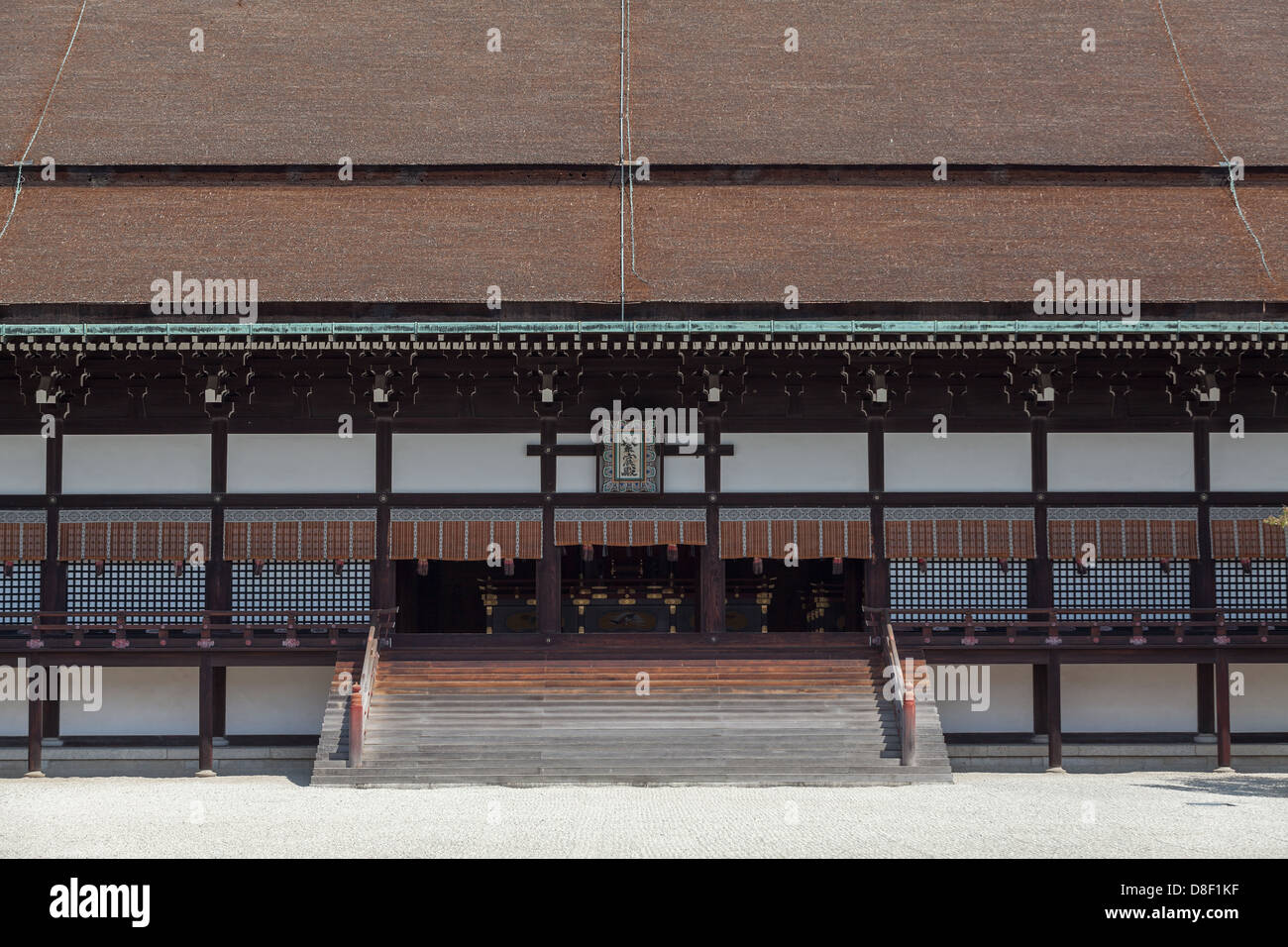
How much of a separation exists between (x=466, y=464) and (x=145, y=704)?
17.4ft

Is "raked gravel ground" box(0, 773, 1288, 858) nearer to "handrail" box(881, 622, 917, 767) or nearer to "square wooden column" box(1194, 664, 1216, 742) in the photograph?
"handrail" box(881, 622, 917, 767)

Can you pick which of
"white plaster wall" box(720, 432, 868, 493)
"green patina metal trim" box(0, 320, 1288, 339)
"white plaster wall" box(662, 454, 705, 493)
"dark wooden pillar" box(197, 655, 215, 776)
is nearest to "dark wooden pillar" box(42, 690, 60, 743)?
"dark wooden pillar" box(197, 655, 215, 776)

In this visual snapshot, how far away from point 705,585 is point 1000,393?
4600 millimetres

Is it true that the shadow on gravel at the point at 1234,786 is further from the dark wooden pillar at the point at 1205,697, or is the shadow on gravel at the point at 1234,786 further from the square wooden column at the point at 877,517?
the square wooden column at the point at 877,517

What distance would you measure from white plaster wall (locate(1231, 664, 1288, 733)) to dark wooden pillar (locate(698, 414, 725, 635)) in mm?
6951

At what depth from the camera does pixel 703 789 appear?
15578mm

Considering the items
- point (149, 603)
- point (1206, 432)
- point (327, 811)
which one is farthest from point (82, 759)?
point (1206, 432)

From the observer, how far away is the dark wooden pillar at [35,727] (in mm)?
18109

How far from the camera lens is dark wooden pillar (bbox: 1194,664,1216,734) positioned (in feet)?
61.7

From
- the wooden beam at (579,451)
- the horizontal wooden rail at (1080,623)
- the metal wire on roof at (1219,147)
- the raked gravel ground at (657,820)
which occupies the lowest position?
the raked gravel ground at (657,820)

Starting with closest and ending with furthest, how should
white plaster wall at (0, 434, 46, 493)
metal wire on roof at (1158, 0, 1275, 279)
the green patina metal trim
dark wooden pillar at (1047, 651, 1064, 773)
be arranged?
1. the green patina metal trim
2. dark wooden pillar at (1047, 651, 1064, 773)
3. white plaster wall at (0, 434, 46, 493)
4. metal wire on roof at (1158, 0, 1275, 279)

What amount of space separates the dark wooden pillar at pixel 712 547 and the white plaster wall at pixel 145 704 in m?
6.84

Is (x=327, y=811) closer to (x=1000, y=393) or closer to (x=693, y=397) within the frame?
(x=693, y=397)
